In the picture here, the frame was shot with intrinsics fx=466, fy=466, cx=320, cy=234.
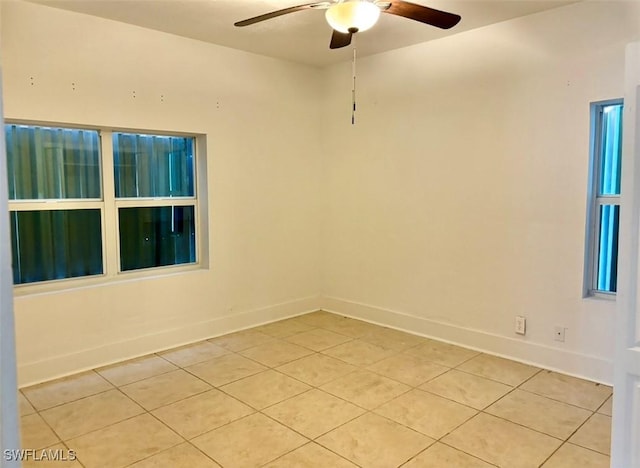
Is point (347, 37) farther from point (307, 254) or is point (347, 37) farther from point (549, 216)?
point (307, 254)

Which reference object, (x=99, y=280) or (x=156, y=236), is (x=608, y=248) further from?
(x=99, y=280)

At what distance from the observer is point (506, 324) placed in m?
3.77

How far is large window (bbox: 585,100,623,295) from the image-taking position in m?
3.23

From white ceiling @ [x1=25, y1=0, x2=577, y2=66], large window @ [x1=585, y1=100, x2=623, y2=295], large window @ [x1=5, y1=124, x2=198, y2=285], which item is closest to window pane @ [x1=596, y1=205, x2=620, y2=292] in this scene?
large window @ [x1=585, y1=100, x2=623, y2=295]

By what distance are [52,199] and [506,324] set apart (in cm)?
364

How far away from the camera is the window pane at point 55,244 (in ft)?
11.0

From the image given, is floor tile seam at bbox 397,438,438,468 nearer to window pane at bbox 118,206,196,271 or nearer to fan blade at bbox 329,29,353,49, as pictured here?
fan blade at bbox 329,29,353,49

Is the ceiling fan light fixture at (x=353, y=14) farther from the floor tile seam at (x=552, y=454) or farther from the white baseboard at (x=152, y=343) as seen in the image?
the white baseboard at (x=152, y=343)

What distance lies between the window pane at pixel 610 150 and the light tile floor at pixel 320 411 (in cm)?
140

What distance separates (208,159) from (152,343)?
5.45 feet

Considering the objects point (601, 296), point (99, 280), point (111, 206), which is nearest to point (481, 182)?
point (601, 296)

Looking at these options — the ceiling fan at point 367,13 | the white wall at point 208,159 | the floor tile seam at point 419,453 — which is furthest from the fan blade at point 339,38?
the floor tile seam at point 419,453

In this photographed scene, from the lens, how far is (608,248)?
3.33 metres

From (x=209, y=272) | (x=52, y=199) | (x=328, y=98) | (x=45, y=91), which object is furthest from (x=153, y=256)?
(x=328, y=98)
